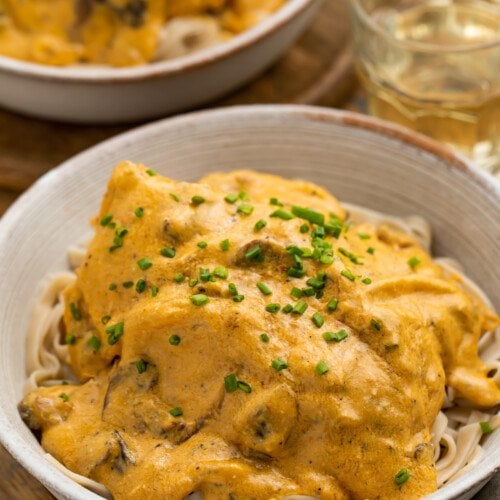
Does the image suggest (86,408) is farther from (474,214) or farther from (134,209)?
(474,214)

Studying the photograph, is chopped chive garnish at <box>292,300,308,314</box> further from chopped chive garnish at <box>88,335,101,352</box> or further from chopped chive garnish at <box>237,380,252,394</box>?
chopped chive garnish at <box>88,335,101,352</box>

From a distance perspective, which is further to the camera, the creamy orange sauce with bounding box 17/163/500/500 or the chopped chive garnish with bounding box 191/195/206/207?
the chopped chive garnish with bounding box 191/195/206/207

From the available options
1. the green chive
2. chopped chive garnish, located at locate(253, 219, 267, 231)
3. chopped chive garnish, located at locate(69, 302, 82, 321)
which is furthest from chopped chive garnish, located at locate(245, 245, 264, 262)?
the green chive

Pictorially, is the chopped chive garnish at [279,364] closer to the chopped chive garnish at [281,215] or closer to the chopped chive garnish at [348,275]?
the chopped chive garnish at [348,275]

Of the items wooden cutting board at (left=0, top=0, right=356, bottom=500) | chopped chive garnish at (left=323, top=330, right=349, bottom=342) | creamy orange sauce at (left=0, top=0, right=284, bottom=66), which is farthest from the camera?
creamy orange sauce at (left=0, top=0, right=284, bottom=66)

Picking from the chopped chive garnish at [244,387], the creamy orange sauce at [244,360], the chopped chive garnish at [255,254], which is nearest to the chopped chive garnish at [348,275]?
the creamy orange sauce at [244,360]

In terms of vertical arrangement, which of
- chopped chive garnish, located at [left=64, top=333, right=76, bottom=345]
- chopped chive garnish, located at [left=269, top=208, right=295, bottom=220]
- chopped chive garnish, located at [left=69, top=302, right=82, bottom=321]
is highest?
chopped chive garnish, located at [left=269, top=208, right=295, bottom=220]

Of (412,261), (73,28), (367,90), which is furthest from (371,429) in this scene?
(73,28)

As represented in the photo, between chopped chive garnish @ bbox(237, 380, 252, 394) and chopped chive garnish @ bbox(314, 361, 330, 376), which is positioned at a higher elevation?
chopped chive garnish @ bbox(314, 361, 330, 376)
